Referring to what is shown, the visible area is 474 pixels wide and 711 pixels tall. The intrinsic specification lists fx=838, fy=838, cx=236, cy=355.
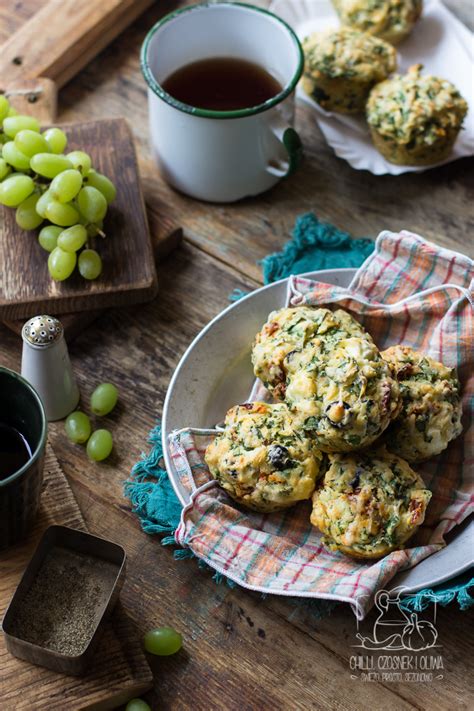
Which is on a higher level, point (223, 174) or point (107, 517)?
point (223, 174)

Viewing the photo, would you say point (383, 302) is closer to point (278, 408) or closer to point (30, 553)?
point (278, 408)

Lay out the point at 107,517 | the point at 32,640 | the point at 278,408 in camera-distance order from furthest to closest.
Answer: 1. the point at 107,517
2. the point at 278,408
3. the point at 32,640

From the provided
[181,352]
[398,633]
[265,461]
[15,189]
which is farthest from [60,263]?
[398,633]

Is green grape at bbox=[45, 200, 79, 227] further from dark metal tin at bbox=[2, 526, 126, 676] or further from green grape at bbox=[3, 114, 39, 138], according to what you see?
dark metal tin at bbox=[2, 526, 126, 676]

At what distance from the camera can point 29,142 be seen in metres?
1.46

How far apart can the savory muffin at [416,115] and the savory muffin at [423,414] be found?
539 mm

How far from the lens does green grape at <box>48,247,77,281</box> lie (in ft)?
4.74

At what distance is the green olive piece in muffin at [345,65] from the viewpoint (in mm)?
1643

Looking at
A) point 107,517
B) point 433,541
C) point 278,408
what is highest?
point 278,408

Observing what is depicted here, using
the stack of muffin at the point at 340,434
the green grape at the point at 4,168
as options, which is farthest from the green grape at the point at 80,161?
the stack of muffin at the point at 340,434

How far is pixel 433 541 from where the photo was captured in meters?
1.22

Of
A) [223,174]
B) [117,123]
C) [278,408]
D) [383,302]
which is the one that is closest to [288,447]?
[278,408]

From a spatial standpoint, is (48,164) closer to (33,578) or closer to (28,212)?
(28,212)

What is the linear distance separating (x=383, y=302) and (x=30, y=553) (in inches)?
27.7
